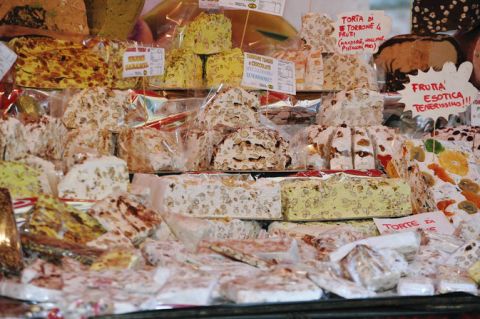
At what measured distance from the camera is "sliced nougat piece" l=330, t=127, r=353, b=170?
12.9ft

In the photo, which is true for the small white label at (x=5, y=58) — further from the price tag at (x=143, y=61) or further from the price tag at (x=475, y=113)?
the price tag at (x=475, y=113)

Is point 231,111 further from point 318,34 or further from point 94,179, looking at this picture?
point 94,179

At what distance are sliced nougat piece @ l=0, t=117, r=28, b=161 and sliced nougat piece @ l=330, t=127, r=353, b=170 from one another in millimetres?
1512

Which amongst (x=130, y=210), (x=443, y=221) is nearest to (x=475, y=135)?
(x=443, y=221)

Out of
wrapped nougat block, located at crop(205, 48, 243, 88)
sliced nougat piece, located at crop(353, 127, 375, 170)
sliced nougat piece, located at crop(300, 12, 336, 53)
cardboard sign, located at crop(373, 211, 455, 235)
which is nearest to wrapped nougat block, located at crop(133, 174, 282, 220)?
cardboard sign, located at crop(373, 211, 455, 235)

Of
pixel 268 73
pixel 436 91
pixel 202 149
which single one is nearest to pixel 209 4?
pixel 268 73

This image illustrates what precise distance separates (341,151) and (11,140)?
1613mm

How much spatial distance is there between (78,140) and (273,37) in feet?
5.72

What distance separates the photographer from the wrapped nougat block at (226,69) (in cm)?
433


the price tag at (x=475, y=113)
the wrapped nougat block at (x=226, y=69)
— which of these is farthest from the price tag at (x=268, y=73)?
the price tag at (x=475, y=113)

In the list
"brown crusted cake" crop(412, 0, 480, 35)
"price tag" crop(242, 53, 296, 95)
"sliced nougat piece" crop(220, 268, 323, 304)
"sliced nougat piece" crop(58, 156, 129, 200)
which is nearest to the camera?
"sliced nougat piece" crop(220, 268, 323, 304)

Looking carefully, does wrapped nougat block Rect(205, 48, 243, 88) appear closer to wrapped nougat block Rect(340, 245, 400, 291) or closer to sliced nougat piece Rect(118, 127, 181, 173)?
sliced nougat piece Rect(118, 127, 181, 173)

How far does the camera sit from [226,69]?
14.2ft

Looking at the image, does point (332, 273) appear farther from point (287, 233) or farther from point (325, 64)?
point (325, 64)
